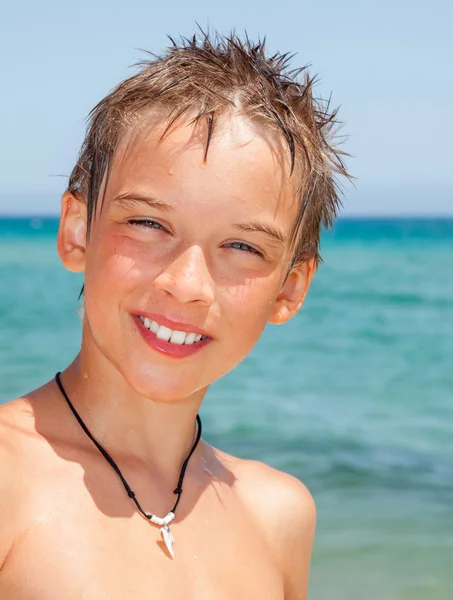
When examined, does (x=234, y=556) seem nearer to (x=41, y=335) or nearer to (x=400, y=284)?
(x=41, y=335)

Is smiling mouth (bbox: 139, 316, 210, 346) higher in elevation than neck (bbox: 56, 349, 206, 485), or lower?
higher

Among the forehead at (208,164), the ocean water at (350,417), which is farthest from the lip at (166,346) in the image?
the ocean water at (350,417)

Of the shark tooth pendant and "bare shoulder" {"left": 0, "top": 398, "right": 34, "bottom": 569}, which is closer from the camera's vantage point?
"bare shoulder" {"left": 0, "top": 398, "right": 34, "bottom": 569}

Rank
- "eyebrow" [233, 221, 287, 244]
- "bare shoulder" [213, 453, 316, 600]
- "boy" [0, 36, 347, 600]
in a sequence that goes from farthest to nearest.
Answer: "bare shoulder" [213, 453, 316, 600] → "eyebrow" [233, 221, 287, 244] → "boy" [0, 36, 347, 600]

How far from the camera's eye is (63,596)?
176cm

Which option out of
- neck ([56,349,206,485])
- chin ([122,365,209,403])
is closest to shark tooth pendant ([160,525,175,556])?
neck ([56,349,206,485])

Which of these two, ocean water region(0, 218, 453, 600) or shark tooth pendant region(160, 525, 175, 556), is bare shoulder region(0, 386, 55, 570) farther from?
ocean water region(0, 218, 453, 600)

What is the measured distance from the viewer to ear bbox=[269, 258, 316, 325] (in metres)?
2.28

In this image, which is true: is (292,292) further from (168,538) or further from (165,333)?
(168,538)

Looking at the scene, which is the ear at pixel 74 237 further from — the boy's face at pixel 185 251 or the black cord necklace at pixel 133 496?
the black cord necklace at pixel 133 496

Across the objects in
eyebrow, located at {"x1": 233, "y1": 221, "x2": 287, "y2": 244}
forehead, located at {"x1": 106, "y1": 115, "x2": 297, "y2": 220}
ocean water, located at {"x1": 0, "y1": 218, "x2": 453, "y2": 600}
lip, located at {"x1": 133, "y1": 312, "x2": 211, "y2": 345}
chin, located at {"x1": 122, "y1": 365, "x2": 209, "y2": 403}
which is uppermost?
forehead, located at {"x1": 106, "y1": 115, "x2": 297, "y2": 220}

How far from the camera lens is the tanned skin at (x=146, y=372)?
1.82m

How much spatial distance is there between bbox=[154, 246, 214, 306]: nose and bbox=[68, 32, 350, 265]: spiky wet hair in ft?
0.70

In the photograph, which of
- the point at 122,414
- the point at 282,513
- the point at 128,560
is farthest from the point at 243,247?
the point at 282,513
